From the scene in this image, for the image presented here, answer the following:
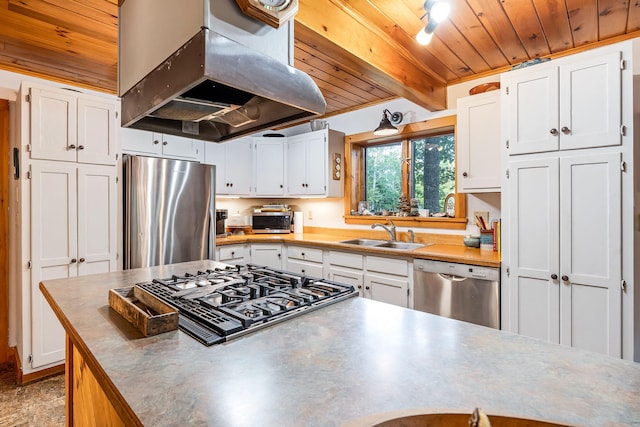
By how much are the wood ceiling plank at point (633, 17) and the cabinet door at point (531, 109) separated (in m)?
0.53

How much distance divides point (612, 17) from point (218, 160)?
3.59m

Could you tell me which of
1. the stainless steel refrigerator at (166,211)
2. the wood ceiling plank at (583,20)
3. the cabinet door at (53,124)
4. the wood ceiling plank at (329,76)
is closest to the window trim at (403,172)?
the wood ceiling plank at (329,76)

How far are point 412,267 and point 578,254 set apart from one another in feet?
3.51

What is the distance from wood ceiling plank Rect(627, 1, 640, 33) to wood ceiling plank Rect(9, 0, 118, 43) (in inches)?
126

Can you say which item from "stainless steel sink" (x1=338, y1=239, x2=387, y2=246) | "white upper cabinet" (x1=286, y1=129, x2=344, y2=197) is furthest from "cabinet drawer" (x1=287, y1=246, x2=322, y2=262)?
"white upper cabinet" (x1=286, y1=129, x2=344, y2=197)

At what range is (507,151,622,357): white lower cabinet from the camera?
185cm

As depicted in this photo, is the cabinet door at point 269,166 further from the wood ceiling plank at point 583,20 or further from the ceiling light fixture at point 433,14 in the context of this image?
the wood ceiling plank at point 583,20

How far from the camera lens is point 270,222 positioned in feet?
13.5

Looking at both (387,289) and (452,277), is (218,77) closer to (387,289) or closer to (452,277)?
(452,277)

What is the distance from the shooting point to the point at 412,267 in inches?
102

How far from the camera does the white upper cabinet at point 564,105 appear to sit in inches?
73.2

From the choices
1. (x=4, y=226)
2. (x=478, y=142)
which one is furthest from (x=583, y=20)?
(x=4, y=226)

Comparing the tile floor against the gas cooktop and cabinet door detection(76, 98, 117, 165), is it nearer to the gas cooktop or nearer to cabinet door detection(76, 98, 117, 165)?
the gas cooktop

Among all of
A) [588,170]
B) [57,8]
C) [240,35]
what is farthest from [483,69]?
[57,8]
